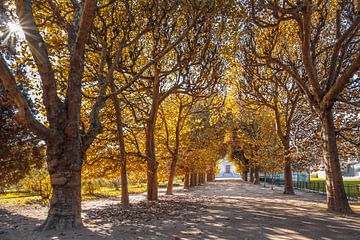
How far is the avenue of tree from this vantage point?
7164 mm

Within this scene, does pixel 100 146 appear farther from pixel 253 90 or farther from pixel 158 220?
pixel 253 90

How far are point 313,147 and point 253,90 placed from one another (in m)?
5.53

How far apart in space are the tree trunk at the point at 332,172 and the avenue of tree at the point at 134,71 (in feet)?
0.12

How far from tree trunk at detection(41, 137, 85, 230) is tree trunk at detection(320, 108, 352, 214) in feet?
28.6

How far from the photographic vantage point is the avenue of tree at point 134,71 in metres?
7.16

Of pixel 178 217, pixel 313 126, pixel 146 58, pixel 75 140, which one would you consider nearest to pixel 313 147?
pixel 313 126

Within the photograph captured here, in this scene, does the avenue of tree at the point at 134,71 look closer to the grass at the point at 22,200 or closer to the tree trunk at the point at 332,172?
the tree trunk at the point at 332,172

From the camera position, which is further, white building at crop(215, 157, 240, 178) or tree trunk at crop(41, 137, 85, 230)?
white building at crop(215, 157, 240, 178)

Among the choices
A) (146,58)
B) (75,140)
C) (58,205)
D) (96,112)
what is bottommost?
(58,205)

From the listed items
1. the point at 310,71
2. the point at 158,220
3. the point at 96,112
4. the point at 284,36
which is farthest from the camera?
the point at 284,36

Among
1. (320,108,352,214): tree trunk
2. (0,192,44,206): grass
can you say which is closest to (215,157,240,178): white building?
(0,192,44,206): grass

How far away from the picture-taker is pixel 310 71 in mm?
10703

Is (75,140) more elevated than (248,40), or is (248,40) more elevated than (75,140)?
(248,40)

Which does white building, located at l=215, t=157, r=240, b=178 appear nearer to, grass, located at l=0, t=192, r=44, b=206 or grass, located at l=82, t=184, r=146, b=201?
grass, located at l=82, t=184, r=146, b=201
